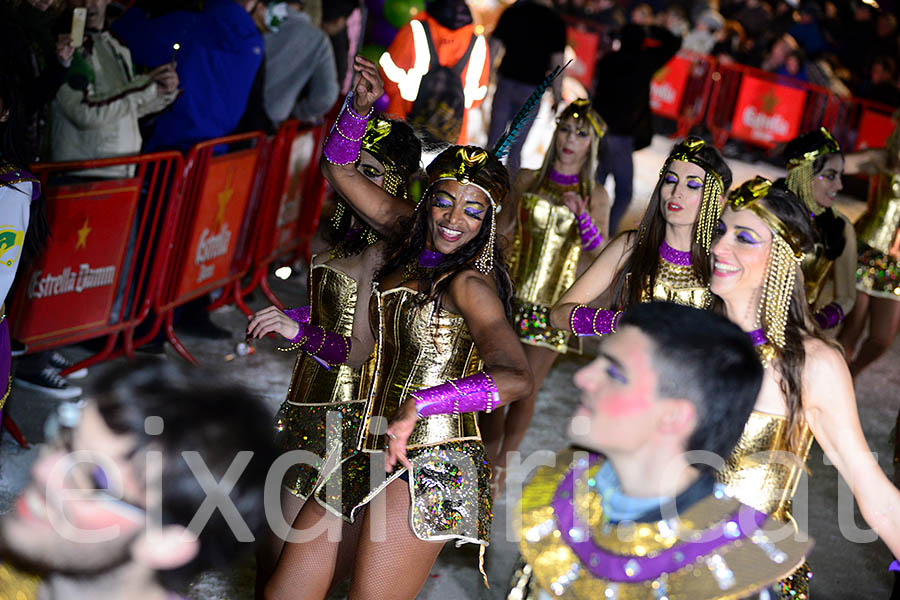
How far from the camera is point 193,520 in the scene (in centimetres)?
219

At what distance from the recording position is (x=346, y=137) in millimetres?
→ 4184

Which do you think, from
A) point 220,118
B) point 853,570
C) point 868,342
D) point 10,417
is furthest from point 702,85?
point 10,417

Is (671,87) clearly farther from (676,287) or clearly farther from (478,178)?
(478,178)

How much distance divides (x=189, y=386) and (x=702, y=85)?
16.5 metres

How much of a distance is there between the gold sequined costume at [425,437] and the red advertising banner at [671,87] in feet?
48.9

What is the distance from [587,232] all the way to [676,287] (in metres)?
1.70

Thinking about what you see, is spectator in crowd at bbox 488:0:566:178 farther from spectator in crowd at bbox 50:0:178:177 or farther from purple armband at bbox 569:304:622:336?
purple armband at bbox 569:304:622:336

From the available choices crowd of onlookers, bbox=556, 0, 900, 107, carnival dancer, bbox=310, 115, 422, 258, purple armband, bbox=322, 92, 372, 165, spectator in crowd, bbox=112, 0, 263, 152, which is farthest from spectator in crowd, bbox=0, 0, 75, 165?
crowd of onlookers, bbox=556, 0, 900, 107

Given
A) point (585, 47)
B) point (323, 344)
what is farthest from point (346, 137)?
point (585, 47)

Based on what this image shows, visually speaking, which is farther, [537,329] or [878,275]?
[878,275]

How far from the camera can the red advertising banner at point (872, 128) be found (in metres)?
15.6

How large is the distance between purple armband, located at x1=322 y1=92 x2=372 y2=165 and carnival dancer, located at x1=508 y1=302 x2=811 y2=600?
165cm

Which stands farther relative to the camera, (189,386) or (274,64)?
(274,64)

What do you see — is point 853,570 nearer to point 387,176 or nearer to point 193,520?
point 387,176
